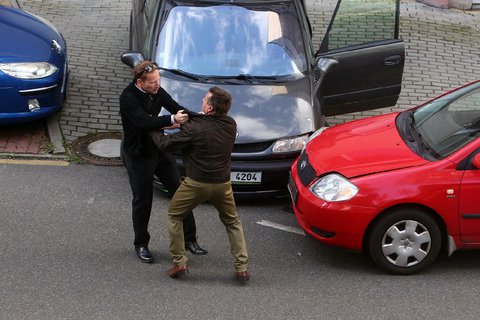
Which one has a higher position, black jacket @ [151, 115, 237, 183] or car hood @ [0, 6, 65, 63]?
black jacket @ [151, 115, 237, 183]

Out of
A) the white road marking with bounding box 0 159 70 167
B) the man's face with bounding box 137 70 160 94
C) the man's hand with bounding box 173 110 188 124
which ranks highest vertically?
the man's face with bounding box 137 70 160 94

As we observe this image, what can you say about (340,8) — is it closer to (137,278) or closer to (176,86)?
(176,86)

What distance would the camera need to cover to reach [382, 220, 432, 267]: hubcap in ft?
18.1

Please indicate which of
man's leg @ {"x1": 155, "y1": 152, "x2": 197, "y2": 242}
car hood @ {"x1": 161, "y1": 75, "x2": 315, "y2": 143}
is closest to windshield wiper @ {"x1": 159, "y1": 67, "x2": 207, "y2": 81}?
car hood @ {"x1": 161, "y1": 75, "x2": 315, "y2": 143}

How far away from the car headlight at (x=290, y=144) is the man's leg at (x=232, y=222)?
1542 mm

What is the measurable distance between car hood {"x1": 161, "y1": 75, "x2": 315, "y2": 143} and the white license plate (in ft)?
1.00

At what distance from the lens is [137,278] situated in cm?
554

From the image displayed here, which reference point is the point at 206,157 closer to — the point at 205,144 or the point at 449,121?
the point at 205,144

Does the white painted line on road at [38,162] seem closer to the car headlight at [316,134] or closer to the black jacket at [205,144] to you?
the car headlight at [316,134]

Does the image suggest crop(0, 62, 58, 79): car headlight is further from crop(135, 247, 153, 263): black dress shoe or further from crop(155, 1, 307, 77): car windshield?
crop(135, 247, 153, 263): black dress shoe

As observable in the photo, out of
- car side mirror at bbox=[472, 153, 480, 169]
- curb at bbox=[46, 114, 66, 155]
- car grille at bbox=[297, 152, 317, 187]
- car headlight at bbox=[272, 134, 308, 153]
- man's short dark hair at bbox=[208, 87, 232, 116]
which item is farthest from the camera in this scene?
curb at bbox=[46, 114, 66, 155]

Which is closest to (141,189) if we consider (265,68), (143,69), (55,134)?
(143,69)

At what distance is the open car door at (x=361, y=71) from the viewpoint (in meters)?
7.99

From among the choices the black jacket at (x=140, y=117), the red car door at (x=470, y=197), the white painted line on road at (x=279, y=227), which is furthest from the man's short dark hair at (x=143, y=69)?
the red car door at (x=470, y=197)
